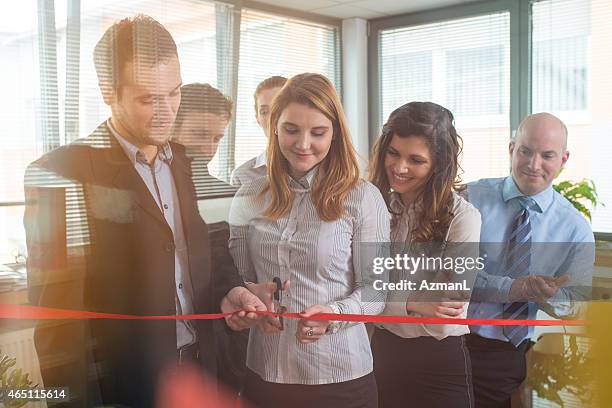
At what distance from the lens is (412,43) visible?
4.42 feet

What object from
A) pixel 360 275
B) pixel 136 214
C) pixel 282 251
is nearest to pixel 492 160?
pixel 360 275

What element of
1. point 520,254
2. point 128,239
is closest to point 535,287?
point 520,254

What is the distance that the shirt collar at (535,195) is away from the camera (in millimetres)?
1276

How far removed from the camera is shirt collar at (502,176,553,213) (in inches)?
50.3


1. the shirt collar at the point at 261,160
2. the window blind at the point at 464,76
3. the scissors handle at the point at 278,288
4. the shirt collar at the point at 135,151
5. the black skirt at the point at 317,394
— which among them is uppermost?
the window blind at the point at 464,76

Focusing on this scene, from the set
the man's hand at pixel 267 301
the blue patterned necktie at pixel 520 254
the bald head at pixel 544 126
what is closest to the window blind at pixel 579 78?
the bald head at pixel 544 126

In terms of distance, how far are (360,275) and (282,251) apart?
17 centimetres

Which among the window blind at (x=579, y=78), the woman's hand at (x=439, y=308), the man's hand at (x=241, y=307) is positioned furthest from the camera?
the man's hand at (x=241, y=307)

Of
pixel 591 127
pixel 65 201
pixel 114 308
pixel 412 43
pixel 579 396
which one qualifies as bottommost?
pixel 579 396

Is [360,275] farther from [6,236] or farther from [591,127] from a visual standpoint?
[6,236]

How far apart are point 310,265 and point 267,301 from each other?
0.13 meters

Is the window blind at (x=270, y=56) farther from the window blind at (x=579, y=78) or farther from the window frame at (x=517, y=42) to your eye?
the window blind at (x=579, y=78)

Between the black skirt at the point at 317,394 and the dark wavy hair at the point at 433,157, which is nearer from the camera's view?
the dark wavy hair at the point at 433,157

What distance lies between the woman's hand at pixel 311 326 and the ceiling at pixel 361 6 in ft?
2.01
